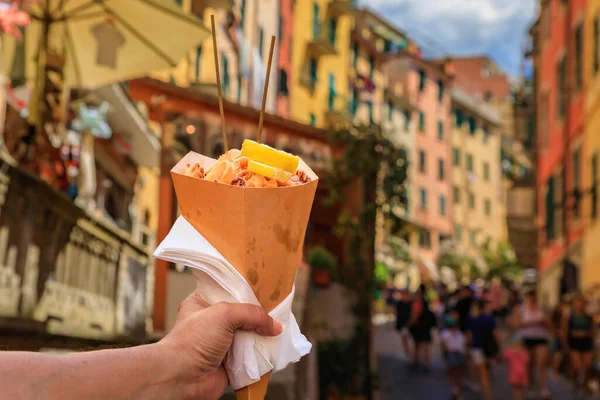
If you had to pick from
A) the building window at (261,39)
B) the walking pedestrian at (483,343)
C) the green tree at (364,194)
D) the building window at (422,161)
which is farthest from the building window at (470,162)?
the green tree at (364,194)

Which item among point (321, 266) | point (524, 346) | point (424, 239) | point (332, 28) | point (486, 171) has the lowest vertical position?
point (524, 346)

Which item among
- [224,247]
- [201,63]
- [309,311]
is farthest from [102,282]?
[224,247]

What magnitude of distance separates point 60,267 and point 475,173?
54714 mm

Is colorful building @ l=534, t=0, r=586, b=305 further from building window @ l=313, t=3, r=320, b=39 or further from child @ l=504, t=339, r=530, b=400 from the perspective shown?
child @ l=504, t=339, r=530, b=400

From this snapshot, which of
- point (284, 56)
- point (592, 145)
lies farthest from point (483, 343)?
point (284, 56)

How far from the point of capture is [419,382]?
14156 mm

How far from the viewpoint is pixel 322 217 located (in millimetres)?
11336

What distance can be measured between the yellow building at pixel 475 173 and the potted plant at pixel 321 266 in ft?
159

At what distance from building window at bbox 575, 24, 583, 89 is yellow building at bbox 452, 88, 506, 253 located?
37371 mm

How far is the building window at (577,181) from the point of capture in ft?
63.7

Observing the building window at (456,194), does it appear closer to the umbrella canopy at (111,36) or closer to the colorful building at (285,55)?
the colorful building at (285,55)

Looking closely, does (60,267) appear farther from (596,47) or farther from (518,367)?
(596,47)

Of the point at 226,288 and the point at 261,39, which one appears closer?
the point at 226,288

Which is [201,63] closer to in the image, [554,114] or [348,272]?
[348,272]
